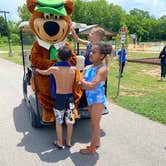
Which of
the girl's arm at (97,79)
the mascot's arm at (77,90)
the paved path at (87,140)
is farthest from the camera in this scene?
the mascot's arm at (77,90)

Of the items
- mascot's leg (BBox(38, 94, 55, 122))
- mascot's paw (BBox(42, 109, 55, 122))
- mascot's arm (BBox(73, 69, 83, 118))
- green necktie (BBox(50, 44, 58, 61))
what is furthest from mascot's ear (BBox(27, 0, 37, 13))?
mascot's paw (BBox(42, 109, 55, 122))

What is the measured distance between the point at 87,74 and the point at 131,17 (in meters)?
88.3

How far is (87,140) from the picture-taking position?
4301mm

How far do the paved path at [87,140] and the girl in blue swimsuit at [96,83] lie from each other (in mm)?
292

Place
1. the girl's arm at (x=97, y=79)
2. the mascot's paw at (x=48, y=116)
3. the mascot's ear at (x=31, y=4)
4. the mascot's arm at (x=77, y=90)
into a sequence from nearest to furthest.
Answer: the girl's arm at (x=97, y=79)
the mascot's arm at (x=77, y=90)
the mascot's paw at (x=48, y=116)
the mascot's ear at (x=31, y=4)

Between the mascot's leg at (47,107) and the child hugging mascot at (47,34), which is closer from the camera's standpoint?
the mascot's leg at (47,107)

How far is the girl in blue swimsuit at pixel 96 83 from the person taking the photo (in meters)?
3.41

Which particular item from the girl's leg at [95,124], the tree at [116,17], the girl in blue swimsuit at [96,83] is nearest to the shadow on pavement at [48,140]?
the girl's leg at [95,124]

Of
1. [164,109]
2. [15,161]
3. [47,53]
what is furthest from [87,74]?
[164,109]

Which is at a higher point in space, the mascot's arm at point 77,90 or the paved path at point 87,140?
the mascot's arm at point 77,90

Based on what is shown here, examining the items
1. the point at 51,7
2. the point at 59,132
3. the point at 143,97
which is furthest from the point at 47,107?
the point at 143,97

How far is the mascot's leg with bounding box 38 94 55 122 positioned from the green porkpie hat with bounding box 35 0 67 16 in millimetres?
1477

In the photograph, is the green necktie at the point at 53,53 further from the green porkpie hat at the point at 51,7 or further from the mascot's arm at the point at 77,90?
the mascot's arm at the point at 77,90

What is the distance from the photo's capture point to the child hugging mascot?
14.2ft
